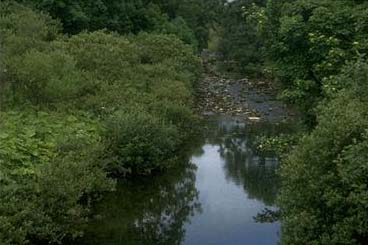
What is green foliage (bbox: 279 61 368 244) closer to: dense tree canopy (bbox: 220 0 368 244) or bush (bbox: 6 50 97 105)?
dense tree canopy (bbox: 220 0 368 244)

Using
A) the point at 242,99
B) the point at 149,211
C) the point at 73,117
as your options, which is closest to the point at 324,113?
the point at 149,211

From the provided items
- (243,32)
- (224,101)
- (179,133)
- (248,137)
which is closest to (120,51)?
(179,133)

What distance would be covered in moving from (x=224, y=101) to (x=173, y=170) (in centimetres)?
1658

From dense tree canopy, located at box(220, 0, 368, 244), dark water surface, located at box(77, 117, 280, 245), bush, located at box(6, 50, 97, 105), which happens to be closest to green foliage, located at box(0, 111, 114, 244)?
dark water surface, located at box(77, 117, 280, 245)

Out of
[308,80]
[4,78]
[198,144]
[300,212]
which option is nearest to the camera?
[300,212]

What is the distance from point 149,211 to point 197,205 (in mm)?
1671

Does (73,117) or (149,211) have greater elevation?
(73,117)

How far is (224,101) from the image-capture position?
39.5m

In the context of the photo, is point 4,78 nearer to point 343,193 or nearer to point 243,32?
point 343,193

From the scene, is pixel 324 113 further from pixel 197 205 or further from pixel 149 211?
pixel 149 211

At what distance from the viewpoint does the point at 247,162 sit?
25.6m

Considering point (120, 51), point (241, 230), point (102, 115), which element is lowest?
point (241, 230)

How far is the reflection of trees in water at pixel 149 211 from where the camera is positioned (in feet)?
55.8

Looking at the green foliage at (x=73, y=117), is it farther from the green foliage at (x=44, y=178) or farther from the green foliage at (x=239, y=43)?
the green foliage at (x=239, y=43)
